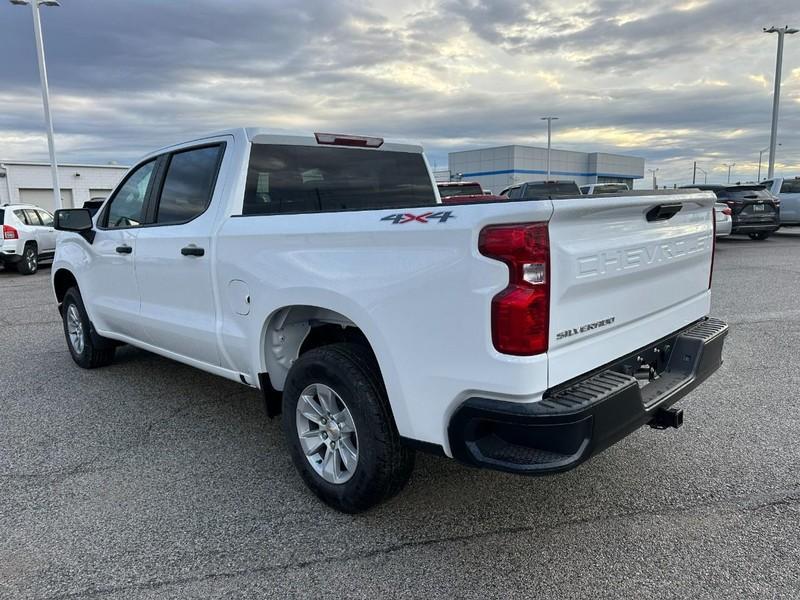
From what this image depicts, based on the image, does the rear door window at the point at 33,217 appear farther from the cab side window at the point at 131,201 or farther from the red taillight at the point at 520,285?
the red taillight at the point at 520,285

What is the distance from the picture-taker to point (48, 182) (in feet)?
129

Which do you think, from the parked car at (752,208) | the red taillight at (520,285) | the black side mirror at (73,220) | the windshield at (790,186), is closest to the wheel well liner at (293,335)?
the red taillight at (520,285)

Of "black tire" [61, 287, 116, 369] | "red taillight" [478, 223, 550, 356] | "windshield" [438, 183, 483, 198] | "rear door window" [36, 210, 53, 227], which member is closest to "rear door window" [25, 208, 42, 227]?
"rear door window" [36, 210, 53, 227]

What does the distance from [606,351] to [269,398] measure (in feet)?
6.52

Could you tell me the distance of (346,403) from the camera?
2.96 metres

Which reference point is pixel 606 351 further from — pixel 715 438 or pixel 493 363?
pixel 715 438

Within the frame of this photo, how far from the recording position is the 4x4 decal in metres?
2.45

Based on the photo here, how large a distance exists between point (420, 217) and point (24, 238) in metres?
15.7

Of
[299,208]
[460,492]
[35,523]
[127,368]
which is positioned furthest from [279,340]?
[127,368]

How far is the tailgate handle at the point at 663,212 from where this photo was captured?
289 cm

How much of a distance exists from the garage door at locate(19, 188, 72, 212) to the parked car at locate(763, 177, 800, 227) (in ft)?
124

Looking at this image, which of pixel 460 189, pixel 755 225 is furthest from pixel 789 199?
pixel 460 189

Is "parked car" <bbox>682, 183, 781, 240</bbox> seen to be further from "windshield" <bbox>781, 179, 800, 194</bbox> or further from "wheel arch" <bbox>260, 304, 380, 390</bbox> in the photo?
"wheel arch" <bbox>260, 304, 380, 390</bbox>

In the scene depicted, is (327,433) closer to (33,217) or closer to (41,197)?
(33,217)
